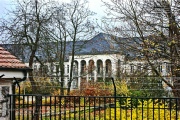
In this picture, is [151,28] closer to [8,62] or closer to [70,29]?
[8,62]

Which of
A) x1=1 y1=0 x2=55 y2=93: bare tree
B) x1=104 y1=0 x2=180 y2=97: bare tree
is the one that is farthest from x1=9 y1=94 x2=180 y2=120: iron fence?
x1=1 y1=0 x2=55 y2=93: bare tree

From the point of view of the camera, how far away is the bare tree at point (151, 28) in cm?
909

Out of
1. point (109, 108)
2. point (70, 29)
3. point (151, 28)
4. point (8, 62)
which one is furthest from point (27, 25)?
point (8, 62)

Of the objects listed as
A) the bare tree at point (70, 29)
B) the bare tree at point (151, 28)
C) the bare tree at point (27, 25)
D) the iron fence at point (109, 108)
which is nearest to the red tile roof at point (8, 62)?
the iron fence at point (109, 108)

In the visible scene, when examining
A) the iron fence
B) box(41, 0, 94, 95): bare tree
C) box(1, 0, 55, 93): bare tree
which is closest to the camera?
the iron fence

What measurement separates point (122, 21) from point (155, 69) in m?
1.80

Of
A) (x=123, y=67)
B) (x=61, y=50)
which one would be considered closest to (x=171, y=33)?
(x=123, y=67)

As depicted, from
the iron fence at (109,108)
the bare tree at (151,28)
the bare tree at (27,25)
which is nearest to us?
the iron fence at (109,108)

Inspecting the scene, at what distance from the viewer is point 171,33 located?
939cm

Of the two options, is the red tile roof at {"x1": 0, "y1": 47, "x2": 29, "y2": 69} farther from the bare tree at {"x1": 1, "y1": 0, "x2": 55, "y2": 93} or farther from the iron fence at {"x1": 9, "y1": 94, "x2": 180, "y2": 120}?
the bare tree at {"x1": 1, "y1": 0, "x2": 55, "y2": 93}

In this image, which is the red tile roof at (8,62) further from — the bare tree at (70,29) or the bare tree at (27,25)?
the bare tree at (70,29)

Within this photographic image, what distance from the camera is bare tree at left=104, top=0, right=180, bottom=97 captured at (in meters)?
9.09

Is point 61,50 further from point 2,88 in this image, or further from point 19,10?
point 2,88

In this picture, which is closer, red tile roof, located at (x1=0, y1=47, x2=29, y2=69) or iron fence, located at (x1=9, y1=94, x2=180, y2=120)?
red tile roof, located at (x1=0, y1=47, x2=29, y2=69)
